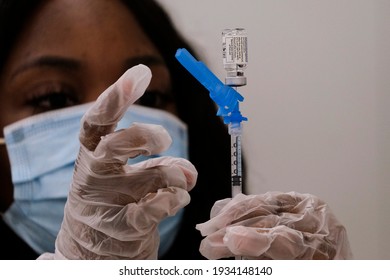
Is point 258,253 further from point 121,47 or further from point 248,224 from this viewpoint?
point 121,47

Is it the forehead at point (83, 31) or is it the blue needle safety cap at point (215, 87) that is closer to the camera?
the blue needle safety cap at point (215, 87)

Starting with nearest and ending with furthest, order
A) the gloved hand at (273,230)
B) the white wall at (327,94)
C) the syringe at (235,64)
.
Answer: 1. the gloved hand at (273,230)
2. the syringe at (235,64)
3. the white wall at (327,94)

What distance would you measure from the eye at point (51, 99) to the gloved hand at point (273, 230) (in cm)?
63

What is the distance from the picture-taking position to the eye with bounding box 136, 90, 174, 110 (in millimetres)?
1711

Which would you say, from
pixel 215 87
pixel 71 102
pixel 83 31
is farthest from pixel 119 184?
pixel 83 31

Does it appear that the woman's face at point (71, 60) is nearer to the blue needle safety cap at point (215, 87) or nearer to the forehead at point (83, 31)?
the forehead at point (83, 31)

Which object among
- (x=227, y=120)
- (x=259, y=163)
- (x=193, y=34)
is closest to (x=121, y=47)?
(x=193, y=34)

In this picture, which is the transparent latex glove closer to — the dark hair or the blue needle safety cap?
the blue needle safety cap

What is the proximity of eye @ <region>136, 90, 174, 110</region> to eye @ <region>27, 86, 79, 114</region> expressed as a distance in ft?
0.60

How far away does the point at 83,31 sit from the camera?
1.71 metres

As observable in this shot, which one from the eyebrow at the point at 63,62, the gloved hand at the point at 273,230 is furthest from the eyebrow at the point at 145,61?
the gloved hand at the point at 273,230

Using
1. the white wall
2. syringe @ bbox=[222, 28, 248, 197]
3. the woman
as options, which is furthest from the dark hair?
syringe @ bbox=[222, 28, 248, 197]

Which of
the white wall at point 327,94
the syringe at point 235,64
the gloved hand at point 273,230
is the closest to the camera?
the gloved hand at point 273,230

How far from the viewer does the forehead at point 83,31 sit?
1.70 metres
